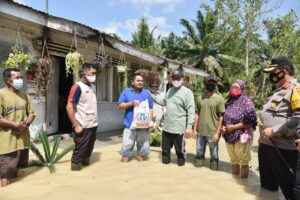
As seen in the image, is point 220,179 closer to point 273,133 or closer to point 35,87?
point 273,133

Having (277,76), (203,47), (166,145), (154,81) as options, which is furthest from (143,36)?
(277,76)

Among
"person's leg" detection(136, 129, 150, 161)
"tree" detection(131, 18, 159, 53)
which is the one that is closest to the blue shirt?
"person's leg" detection(136, 129, 150, 161)

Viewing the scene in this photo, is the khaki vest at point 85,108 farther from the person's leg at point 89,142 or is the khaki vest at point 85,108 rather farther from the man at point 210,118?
the man at point 210,118

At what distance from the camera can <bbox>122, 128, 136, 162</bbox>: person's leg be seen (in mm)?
6301

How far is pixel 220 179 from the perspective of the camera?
5.36 metres

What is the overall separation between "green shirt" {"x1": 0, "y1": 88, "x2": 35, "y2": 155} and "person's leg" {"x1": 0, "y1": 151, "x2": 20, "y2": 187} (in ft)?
0.26

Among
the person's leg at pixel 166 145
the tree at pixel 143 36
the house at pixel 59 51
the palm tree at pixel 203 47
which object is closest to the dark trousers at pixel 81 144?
the person's leg at pixel 166 145

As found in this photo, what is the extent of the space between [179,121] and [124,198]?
2.15m

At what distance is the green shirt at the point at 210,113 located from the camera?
19.2 ft

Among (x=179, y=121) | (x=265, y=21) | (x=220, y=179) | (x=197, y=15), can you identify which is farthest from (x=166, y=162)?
(x=197, y=15)

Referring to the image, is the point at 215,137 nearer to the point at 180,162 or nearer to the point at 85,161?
the point at 180,162

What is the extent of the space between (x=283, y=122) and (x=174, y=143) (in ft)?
8.46

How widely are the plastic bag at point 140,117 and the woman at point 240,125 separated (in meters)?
1.54

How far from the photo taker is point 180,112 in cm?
609
